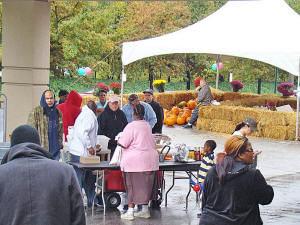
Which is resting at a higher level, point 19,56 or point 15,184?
point 19,56

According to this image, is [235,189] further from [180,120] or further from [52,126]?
[180,120]

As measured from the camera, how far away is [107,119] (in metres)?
10.7

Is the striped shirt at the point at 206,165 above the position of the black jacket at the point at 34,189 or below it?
below

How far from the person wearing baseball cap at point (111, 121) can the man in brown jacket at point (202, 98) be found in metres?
10.7

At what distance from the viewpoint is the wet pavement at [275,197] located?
380 inches

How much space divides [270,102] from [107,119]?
1180 centimetres

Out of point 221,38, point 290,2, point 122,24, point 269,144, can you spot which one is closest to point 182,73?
point 122,24

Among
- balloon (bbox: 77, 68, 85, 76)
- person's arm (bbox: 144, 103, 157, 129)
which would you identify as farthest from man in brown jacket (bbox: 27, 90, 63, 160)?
balloon (bbox: 77, 68, 85, 76)

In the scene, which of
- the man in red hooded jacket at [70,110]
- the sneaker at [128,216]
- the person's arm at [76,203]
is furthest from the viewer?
the man in red hooded jacket at [70,110]

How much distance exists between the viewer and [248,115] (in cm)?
2041

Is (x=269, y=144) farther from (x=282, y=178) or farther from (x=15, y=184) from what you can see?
(x=15, y=184)

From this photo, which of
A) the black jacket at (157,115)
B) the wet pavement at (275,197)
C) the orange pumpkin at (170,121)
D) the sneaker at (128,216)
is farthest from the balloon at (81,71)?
the sneaker at (128,216)

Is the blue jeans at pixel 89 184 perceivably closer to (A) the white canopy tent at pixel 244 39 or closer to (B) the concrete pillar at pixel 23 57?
(B) the concrete pillar at pixel 23 57

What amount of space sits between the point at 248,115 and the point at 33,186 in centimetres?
1656
